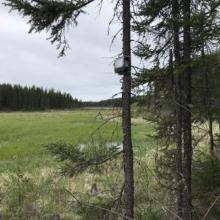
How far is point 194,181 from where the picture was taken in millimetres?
9758

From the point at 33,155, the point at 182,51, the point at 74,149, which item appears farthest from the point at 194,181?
the point at 33,155

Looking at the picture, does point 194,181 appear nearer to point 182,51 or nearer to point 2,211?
point 182,51

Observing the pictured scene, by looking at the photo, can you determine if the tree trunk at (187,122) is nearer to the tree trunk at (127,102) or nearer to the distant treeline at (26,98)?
the tree trunk at (127,102)

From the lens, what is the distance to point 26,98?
129250mm

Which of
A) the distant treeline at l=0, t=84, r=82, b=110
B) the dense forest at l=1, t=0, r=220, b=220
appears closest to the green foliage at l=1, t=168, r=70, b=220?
the dense forest at l=1, t=0, r=220, b=220

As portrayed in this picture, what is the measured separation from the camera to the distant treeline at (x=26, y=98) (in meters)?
126

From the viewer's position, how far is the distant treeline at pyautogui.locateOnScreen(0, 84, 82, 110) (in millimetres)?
126000

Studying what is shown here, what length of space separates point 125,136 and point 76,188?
644 centimetres

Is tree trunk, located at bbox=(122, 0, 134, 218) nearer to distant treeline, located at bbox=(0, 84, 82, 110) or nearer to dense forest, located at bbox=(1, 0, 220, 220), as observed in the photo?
dense forest, located at bbox=(1, 0, 220, 220)

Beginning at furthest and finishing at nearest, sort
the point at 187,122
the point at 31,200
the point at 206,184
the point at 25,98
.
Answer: the point at 25,98 < the point at 31,200 < the point at 206,184 < the point at 187,122

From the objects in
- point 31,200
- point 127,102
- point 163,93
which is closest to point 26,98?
point 31,200

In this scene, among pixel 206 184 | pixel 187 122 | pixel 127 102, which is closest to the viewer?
pixel 127 102

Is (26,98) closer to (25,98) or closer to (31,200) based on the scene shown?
(25,98)

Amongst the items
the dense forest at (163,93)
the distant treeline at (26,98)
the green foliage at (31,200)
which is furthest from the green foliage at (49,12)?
the distant treeline at (26,98)
